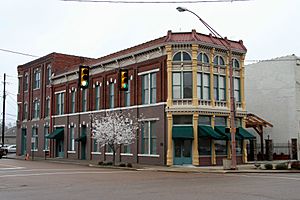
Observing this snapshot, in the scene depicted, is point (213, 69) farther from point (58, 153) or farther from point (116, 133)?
point (58, 153)

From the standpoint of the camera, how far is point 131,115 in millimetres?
Result: 37281

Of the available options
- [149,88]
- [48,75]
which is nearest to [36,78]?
[48,75]

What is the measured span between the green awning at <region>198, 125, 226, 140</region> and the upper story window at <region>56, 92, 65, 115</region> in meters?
21.5

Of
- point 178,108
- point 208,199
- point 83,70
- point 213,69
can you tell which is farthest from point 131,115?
point 208,199

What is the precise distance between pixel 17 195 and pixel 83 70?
9.58 metres

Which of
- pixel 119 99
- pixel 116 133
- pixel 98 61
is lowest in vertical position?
pixel 116 133

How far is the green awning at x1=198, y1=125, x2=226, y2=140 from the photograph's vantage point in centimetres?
3203

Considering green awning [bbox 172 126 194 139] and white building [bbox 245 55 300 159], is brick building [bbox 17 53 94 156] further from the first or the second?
white building [bbox 245 55 300 159]

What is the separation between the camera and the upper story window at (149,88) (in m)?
35.1

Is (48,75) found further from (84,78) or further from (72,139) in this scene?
(84,78)

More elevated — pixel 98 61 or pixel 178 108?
pixel 98 61

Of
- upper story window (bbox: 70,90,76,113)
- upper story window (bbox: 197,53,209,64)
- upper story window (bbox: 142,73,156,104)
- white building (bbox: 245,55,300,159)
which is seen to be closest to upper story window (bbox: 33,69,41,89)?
upper story window (bbox: 70,90,76,113)

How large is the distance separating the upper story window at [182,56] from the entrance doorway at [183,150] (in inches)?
255

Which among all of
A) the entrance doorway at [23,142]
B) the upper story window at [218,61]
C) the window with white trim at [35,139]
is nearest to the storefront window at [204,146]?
the upper story window at [218,61]
